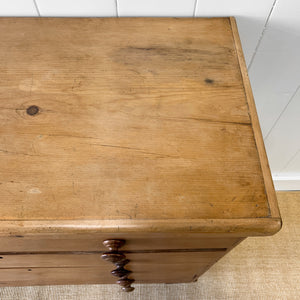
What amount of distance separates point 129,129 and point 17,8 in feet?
1.26

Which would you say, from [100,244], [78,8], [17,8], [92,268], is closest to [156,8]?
[78,8]

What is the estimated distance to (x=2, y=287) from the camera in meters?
1.05

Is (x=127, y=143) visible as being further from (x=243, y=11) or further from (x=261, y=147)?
(x=243, y=11)

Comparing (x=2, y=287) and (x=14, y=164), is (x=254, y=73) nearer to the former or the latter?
(x=14, y=164)

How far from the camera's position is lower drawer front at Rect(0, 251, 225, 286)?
0.66 metres

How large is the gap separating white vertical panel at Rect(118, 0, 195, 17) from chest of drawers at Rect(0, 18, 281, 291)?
0.02 m

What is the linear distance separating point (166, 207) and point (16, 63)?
407 millimetres

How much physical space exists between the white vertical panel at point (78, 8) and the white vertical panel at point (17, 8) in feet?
0.06

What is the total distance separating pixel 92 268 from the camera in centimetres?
79

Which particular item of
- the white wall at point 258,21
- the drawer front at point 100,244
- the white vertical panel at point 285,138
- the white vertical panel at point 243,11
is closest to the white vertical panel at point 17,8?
the white wall at point 258,21

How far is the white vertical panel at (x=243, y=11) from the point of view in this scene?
0.62 meters

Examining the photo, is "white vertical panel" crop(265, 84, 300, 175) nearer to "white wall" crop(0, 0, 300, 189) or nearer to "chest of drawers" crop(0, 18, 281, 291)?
"white wall" crop(0, 0, 300, 189)

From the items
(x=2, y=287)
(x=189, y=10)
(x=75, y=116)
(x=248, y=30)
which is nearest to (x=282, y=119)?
(x=248, y=30)

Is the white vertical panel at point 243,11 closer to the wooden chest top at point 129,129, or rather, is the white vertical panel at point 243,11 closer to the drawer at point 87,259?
the wooden chest top at point 129,129
